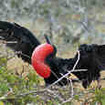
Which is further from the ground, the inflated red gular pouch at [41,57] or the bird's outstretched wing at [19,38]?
the bird's outstretched wing at [19,38]

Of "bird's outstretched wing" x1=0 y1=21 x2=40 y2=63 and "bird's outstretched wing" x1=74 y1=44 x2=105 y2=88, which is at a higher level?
"bird's outstretched wing" x1=0 y1=21 x2=40 y2=63

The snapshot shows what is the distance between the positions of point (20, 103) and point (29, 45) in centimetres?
142

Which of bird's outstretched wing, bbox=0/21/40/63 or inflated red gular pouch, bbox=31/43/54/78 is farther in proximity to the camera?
bird's outstretched wing, bbox=0/21/40/63

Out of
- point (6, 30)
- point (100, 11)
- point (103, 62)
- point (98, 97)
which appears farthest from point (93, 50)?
point (100, 11)

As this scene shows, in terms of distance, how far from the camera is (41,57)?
3.37 meters

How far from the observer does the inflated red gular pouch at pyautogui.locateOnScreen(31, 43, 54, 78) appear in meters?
3.31

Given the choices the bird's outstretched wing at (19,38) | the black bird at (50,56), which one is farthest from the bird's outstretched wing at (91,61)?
the bird's outstretched wing at (19,38)

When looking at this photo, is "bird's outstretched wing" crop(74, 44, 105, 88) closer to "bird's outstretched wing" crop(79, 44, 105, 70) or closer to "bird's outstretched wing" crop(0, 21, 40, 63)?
"bird's outstretched wing" crop(79, 44, 105, 70)

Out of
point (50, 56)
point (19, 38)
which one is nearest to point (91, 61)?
point (50, 56)

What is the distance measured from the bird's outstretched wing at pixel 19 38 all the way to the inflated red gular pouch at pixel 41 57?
171 millimetres

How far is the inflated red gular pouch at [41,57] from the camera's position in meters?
3.31

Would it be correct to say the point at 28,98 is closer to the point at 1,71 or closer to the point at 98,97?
the point at 1,71

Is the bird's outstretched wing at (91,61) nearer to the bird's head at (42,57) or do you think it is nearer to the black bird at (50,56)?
the black bird at (50,56)

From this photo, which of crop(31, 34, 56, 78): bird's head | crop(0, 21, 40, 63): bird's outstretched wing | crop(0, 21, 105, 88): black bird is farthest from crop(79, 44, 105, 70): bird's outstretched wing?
crop(0, 21, 40, 63): bird's outstretched wing
